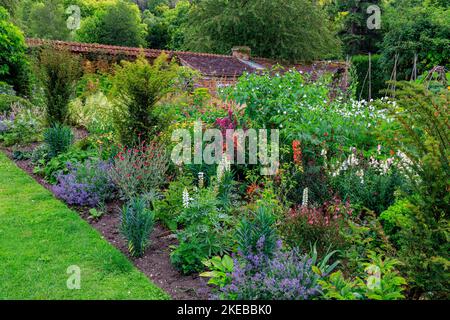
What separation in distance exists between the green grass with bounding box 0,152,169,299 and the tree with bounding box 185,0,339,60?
18.1m

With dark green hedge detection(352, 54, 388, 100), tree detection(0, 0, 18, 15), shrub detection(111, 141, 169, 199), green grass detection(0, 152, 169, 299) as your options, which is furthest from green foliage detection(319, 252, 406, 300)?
tree detection(0, 0, 18, 15)

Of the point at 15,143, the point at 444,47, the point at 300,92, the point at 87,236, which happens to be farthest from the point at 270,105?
the point at 444,47

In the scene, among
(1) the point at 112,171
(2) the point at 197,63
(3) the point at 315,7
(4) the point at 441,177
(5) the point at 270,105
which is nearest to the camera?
(4) the point at 441,177

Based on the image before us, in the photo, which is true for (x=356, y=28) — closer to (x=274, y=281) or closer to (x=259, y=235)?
(x=259, y=235)

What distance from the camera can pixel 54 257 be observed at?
415 centimetres

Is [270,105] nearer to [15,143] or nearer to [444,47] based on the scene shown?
[15,143]

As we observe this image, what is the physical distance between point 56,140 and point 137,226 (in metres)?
3.49

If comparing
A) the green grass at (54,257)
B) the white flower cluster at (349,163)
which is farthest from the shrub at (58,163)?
the white flower cluster at (349,163)

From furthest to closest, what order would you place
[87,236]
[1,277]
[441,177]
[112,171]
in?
[112,171] → [87,236] → [1,277] → [441,177]

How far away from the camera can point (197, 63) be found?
51.1 ft

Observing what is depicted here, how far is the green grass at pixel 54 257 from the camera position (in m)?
3.58

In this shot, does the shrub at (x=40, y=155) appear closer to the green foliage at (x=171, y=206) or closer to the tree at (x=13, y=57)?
the green foliage at (x=171, y=206)

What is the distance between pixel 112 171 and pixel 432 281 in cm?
366

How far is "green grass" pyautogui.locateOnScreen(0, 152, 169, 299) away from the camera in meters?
3.58
